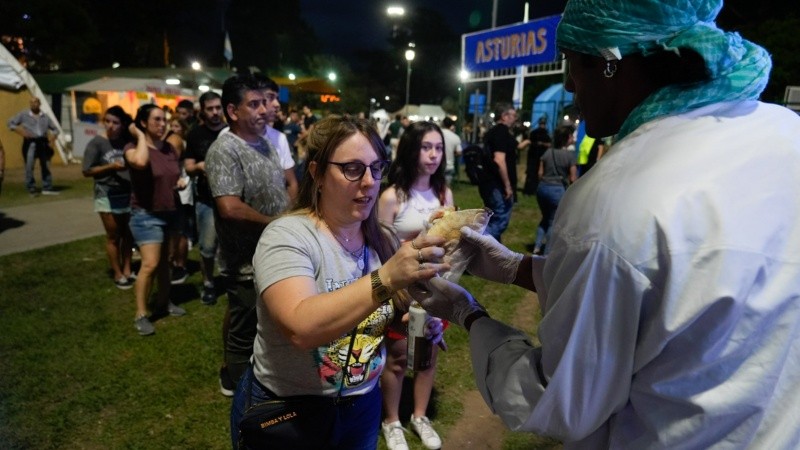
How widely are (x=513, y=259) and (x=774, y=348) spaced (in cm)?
102

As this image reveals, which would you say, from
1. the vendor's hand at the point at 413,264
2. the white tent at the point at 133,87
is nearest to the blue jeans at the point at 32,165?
the white tent at the point at 133,87

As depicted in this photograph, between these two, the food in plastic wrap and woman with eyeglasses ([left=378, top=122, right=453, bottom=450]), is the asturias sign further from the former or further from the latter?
the food in plastic wrap

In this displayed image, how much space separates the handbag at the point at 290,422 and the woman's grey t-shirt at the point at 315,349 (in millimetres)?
35

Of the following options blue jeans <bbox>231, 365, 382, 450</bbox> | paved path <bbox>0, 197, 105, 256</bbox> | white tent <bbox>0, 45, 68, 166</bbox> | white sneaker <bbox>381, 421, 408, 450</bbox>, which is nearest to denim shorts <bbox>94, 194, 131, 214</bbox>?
paved path <bbox>0, 197, 105, 256</bbox>

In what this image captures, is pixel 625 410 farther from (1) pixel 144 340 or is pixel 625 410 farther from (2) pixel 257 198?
(1) pixel 144 340

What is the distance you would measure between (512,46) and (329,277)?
12.8 m

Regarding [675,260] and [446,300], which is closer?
[675,260]

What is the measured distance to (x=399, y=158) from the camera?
4082mm

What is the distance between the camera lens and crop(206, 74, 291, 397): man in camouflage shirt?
11.2 ft

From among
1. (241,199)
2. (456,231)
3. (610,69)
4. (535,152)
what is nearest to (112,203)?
(241,199)

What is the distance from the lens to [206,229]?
545cm

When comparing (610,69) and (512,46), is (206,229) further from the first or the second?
(512,46)

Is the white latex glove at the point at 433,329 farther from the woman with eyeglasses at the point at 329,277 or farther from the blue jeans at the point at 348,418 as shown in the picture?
the blue jeans at the point at 348,418

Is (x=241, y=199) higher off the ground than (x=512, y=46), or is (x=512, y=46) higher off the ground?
(x=512, y=46)
